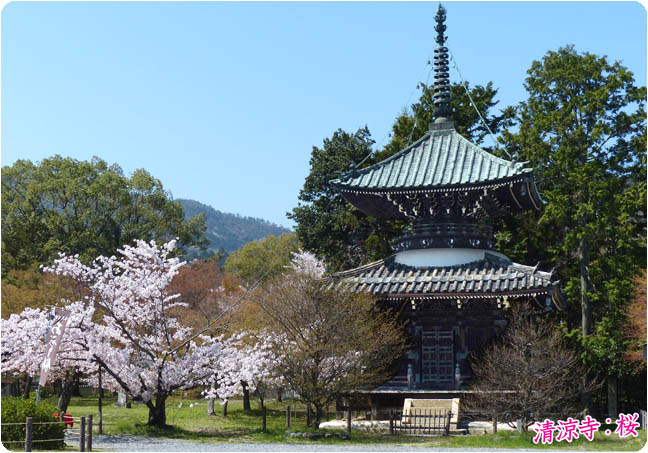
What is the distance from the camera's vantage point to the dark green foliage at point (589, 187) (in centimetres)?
3091

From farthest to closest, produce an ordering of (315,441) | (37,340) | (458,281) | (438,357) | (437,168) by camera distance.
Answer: (437,168)
(438,357)
(458,281)
(37,340)
(315,441)

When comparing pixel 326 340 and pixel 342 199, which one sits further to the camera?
pixel 342 199

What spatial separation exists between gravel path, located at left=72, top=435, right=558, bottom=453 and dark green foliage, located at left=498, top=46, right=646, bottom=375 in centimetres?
1381

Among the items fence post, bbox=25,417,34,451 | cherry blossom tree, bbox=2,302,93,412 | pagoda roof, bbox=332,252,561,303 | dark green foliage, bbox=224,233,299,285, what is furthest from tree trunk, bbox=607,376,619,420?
dark green foliage, bbox=224,233,299,285

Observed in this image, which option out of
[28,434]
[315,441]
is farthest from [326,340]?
[28,434]

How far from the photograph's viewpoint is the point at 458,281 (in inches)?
938

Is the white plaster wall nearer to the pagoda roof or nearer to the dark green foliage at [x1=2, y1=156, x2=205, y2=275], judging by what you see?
the pagoda roof

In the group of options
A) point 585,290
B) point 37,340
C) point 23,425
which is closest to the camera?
point 23,425

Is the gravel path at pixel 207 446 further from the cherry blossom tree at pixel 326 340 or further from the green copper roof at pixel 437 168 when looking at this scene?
the green copper roof at pixel 437 168

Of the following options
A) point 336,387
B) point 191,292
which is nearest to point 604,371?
point 336,387

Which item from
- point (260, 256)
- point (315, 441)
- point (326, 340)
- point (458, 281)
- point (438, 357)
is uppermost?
point (260, 256)

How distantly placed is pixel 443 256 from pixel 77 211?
32.5 metres

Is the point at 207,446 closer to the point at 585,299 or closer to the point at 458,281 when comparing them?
the point at 458,281

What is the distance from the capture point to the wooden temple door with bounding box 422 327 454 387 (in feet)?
81.1
